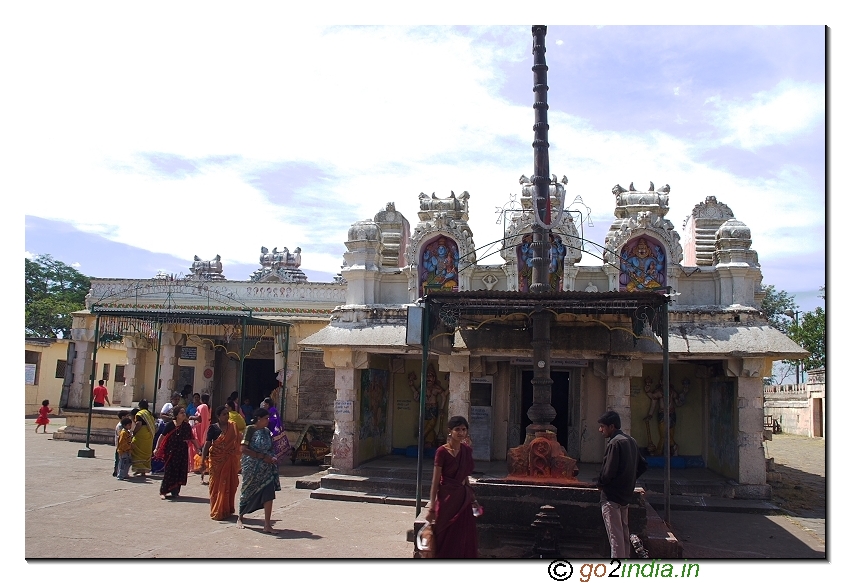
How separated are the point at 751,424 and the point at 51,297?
33.8m

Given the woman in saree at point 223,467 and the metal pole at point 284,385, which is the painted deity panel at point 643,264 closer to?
the woman in saree at point 223,467

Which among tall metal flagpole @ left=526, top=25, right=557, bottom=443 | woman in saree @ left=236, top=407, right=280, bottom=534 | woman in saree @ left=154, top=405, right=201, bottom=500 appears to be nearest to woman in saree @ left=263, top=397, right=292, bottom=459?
woman in saree @ left=154, top=405, right=201, bottom=500

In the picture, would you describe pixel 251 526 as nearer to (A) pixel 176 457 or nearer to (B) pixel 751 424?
(A) pixel 176 457

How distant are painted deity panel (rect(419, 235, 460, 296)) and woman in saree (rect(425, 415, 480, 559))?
6.38 meters

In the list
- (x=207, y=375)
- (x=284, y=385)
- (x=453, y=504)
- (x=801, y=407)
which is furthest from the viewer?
(x=801, y=407)

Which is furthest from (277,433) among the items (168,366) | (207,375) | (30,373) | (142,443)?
(30,373)

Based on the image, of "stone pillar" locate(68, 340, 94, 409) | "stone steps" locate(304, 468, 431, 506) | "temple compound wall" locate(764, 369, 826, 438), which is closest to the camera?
"stone steps" locate(304, 468, 431, 506)

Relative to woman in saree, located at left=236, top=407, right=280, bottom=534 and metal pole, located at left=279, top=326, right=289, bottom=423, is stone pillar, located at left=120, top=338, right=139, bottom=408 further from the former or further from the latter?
woman in saree, located at left=236, top=407, right=280, bottom=534

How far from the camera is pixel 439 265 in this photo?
493 inches

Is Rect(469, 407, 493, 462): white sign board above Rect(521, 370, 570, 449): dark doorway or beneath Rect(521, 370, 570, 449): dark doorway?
beneath

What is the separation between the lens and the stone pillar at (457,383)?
12.2 metres

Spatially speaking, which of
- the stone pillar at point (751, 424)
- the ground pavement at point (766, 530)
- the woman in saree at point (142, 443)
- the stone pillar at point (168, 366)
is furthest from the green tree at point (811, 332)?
the woman in saree at point (142, 443)

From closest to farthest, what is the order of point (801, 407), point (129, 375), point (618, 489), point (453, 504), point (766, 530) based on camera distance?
point (453, 504) < point (618, 489) < point (766, 530) < point (129, 375) < point (801, 407)

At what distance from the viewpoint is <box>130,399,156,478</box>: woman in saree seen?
12.3 meters
